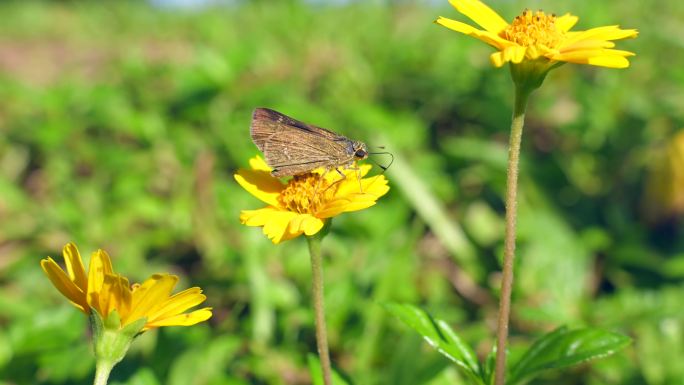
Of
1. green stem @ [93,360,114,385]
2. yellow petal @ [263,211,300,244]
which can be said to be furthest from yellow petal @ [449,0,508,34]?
green stem @ [93,360,114,385]

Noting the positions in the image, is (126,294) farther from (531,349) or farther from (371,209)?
(371,209)

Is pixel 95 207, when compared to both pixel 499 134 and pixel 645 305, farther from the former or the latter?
pixel 645 305

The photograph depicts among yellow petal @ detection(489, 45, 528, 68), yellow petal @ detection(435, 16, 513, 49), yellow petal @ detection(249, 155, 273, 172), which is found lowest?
yellow petal @ detection(249, 155, 273, 172)

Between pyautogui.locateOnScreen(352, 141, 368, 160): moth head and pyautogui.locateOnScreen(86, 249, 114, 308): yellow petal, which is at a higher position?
pyautogui.locateOnScreen(352, 141, 368, 160): moth head

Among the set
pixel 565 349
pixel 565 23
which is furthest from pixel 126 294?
pixel 565 23

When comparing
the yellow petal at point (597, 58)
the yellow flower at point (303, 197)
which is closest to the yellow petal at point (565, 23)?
the yellow petal at point (597, 58)

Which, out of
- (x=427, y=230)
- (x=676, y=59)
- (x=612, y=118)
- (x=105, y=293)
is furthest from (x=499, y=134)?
(x=105, y=293)

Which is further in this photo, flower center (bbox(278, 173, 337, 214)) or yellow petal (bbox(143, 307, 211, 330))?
flower center (bbox(278, 173, 337, 214))

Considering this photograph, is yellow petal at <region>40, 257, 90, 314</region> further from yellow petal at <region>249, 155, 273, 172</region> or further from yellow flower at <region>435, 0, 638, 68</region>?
yellow flower at <region>435, 0, 638, 68</region>
